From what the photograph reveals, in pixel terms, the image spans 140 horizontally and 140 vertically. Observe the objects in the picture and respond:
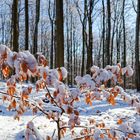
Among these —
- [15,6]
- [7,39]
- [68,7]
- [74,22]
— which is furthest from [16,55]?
[7,39]

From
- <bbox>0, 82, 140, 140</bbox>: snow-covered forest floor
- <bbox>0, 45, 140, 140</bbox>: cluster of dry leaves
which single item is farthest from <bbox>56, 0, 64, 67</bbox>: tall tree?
<bbox>0, 45, 140, 140</bbox>: cluster of dry leaves

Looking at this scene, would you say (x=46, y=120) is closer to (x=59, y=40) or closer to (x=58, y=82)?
(x=59, y=40)

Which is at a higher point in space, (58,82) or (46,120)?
(58,82)

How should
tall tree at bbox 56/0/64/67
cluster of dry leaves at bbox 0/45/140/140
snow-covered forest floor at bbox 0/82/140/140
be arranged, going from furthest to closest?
tall tree at bbox 56/0/64/67
snow-covered forest floor at bbox 0/82/140/140
cluster of dry leaves at bbox 0/45/140/140

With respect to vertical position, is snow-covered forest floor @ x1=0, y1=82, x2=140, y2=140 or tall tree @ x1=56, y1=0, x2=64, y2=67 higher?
tall tree @ x1=56, y1=0, x2=64, y2=67

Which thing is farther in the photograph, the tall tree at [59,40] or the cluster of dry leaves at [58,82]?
the tall tree at [59,40]

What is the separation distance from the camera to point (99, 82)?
285cm

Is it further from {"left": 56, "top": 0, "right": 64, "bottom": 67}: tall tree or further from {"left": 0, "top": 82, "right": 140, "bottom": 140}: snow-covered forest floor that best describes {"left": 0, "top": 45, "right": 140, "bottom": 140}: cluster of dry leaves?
{"left": 56, "top": 0, "right": 64, "bottom": 67}: tall tree

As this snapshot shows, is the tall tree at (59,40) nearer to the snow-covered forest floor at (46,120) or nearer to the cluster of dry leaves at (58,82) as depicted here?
the snow-covered forest floor at (46,120)

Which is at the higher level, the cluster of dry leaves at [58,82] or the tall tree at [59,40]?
the tall tree at [59,40]

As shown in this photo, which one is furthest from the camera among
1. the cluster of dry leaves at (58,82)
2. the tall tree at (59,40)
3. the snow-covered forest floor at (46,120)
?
the tall tree at (59,40)

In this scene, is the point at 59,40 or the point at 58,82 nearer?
the point at 58,82

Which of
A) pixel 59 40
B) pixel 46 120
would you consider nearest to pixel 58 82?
pixel 46 120

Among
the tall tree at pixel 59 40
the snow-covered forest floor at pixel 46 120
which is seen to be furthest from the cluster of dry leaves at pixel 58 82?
the tall tree at pixel 59 40
